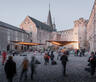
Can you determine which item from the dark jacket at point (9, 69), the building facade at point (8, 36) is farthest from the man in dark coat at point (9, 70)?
the building facade at point (8, 36)

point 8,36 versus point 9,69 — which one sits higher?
point 8,36

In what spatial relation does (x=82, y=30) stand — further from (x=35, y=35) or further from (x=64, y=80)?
(x=64, y=80)

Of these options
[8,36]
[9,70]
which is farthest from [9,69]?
[8,36]

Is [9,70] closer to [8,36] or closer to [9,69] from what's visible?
[9,69]

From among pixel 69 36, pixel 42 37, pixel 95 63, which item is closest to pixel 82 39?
pixel 69 36

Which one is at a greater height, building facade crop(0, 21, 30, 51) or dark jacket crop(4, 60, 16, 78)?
building facade crop(0, 21, 30, 51)

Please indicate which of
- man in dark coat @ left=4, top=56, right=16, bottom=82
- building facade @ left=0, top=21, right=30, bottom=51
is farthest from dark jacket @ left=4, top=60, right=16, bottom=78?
building facade @ left=0, top=21, right=30, bottom=51

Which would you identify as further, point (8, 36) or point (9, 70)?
point (8, 36)

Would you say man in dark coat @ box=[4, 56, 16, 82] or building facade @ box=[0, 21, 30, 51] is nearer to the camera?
man in dark coat @ box=[4, 56, 16, 82]

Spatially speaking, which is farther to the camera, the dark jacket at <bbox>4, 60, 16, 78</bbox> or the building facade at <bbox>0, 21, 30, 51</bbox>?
the building facade at <bbox>0, 21, 30, 51</bbox>

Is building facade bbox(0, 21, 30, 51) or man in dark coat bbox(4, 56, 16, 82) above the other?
building facade bbox(0, 21, 30, 51)

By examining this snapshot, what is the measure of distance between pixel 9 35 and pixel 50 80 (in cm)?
3533

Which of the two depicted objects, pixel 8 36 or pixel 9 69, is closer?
pixel 9 69

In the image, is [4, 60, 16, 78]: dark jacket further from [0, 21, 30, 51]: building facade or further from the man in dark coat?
[0, 21, 30, 51]: building facade
